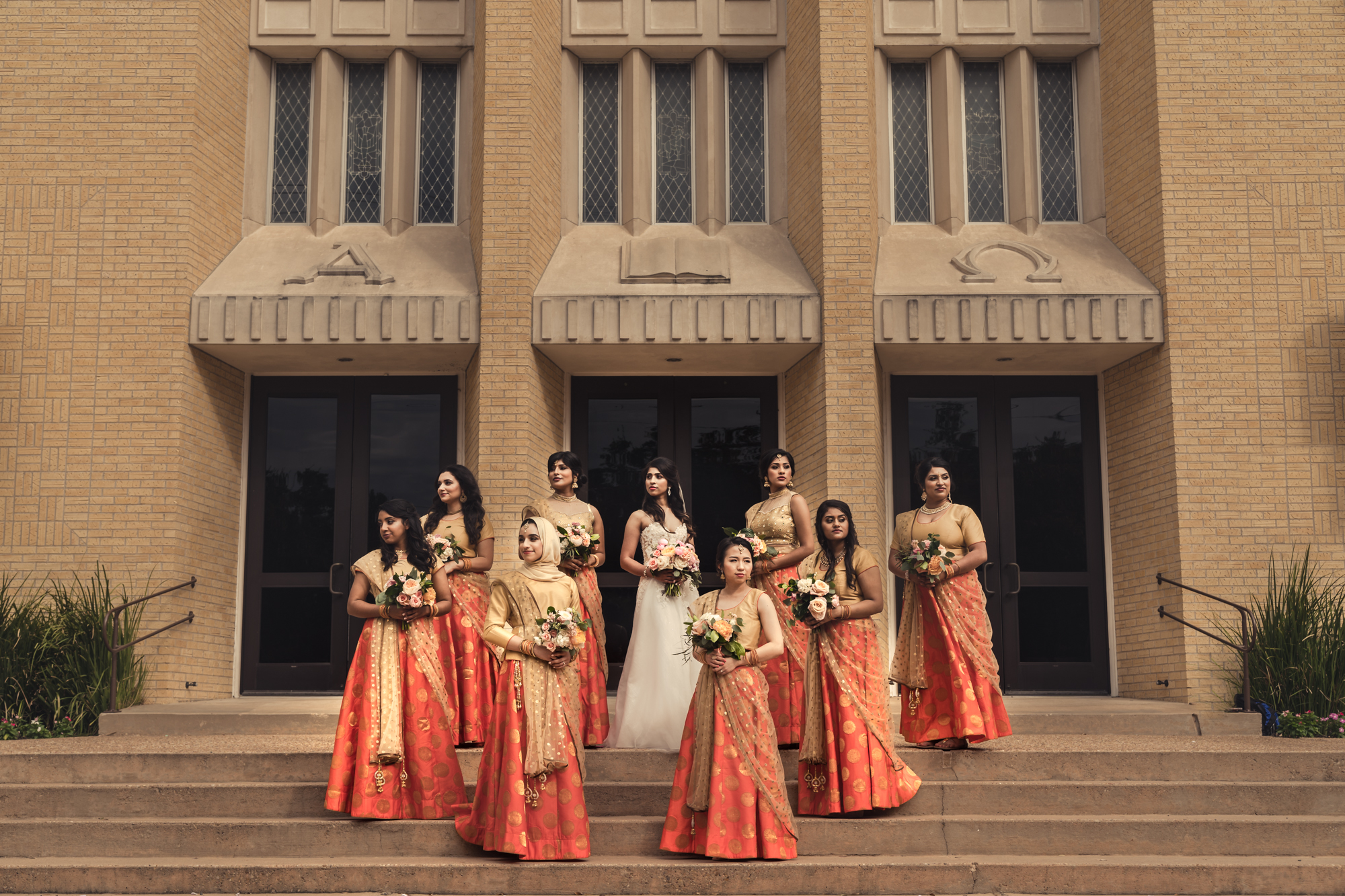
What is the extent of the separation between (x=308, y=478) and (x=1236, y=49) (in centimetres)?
1020

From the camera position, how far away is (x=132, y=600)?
11117 mm

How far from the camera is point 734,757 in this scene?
675cm

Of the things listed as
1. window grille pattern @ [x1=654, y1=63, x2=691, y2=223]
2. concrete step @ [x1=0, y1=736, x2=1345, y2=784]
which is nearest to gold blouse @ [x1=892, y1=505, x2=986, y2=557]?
concrete step @ [x1=0, y1=736, x2=1345, y2=784]

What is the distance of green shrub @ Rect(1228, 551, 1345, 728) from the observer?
394 inches

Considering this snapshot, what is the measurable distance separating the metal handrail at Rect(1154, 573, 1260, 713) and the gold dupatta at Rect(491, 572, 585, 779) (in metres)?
6.06

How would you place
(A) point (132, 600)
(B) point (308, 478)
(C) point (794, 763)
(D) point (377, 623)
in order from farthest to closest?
(B) point (308, 478) < (A) point (132, 600) < (C) point (794, 763) < (D) point (377, 623)

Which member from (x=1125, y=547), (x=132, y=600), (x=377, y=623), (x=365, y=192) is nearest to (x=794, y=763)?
(x=377, y=623)

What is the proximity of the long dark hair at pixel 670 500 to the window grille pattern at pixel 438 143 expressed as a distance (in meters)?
5.44

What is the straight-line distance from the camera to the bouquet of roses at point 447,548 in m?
8.27

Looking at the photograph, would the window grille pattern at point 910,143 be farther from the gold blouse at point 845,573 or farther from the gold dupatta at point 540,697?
the gold dupatta at point 540,697

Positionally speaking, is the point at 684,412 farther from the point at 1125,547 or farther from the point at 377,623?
the point at 377,623

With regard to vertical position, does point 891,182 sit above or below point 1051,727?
above

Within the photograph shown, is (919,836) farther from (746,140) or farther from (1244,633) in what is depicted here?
(746,140)

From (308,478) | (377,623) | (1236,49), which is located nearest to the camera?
(377,623)
